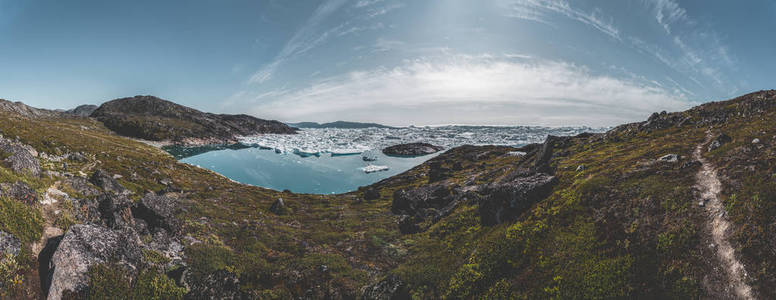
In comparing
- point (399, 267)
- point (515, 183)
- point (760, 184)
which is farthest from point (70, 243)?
point (760, 184)

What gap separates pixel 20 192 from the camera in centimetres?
1456

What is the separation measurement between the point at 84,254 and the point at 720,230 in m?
36.3

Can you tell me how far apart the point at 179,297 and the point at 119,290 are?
300cm

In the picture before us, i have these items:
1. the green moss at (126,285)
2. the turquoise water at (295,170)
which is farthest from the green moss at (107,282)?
the turquoise water at (295,170)

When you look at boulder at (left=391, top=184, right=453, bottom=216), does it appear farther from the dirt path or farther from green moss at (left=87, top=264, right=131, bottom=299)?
green moss at (left=87, top=264, right=131, bottom=299)

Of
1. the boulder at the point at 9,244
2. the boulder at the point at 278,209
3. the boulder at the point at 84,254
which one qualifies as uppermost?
the boulder at the point at 9,244

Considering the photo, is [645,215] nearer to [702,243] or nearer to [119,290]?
[702,243]

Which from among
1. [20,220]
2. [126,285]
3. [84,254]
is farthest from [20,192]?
[126,285]

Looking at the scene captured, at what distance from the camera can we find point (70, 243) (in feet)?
42.8

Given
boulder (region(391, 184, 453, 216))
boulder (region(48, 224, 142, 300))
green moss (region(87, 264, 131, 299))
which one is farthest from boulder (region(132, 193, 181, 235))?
boulder (region(391, 184, 453, 216))

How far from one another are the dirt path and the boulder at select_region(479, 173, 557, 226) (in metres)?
10.4

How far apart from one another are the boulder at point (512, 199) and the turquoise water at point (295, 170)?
9461 cm

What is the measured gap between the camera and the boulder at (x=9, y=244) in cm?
1109

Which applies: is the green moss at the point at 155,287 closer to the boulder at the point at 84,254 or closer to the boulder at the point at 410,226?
the boulder at the point at 84,254
